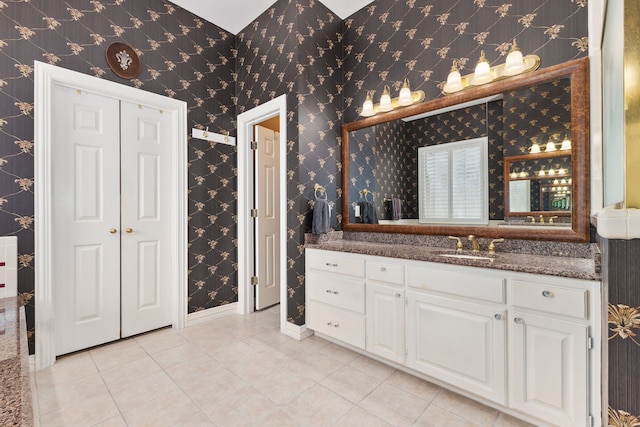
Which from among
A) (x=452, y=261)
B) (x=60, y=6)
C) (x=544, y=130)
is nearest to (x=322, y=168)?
(x=452, y=261)

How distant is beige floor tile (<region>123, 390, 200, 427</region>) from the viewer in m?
1.55

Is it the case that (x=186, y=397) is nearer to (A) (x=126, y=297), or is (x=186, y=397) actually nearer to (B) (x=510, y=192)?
(A) (x=126, y=297)

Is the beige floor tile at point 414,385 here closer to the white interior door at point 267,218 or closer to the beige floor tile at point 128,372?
the beige floor tile at point 128,372

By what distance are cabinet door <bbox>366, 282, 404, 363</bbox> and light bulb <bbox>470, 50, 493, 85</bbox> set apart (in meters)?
1.53

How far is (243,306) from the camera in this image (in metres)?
3.19

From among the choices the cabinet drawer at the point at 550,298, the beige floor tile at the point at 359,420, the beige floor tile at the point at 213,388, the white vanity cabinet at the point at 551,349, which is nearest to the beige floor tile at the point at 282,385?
the beige floor tile at the point at 213,388

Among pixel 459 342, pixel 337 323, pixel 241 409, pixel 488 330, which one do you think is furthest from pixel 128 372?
pixel 488 330

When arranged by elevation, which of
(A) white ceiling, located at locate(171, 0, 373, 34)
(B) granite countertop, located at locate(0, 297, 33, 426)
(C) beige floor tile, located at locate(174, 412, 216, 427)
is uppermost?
(A) white ceiling, located at locate(171, 0, 373, 34)

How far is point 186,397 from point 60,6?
2.91m

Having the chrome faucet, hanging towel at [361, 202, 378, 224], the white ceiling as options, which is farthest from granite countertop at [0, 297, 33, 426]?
the white ceiling

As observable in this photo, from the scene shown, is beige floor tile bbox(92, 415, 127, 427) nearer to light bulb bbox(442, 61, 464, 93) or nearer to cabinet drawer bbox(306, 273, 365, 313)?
cabinet drawer bbox(306, 273, 365, 313)

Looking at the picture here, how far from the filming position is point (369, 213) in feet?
8.98

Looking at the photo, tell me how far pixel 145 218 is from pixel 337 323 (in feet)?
6.41

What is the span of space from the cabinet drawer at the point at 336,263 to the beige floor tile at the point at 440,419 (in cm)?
90
